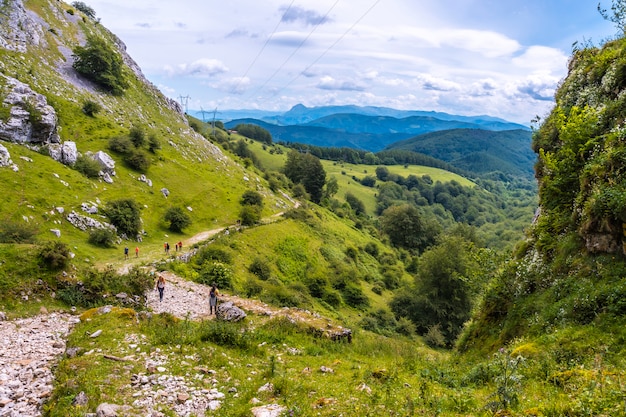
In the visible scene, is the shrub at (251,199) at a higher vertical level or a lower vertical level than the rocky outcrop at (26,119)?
lower

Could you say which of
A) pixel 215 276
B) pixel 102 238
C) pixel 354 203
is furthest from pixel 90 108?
pixel 354 203

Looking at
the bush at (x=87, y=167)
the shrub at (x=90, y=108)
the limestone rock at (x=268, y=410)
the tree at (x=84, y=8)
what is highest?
the tree at (x=84, y=8)

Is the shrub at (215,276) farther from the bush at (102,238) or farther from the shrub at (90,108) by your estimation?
the shrub at (90,108)

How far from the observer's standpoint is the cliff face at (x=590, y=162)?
12680 mm

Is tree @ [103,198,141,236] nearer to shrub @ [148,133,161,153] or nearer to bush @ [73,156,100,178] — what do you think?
bush @ [73,156,100,178]

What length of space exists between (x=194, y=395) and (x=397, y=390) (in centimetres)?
627

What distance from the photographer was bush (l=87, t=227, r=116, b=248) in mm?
37562

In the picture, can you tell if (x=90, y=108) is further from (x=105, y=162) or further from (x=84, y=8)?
(x=84, y=8)

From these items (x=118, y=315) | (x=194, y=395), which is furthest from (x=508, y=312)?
(x=118, y=315)

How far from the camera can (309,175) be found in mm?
117250

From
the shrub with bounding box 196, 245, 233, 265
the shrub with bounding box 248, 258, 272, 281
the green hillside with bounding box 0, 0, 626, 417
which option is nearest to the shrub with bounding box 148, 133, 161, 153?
the green hillside with bounding box 0, 0, 626, 417

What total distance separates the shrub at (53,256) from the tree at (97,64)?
64431 mm

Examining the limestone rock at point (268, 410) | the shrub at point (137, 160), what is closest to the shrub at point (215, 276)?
the limestone rock at point (268, 410)

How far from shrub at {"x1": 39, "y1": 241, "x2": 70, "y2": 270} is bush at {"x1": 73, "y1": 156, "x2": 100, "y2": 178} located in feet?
98.1
